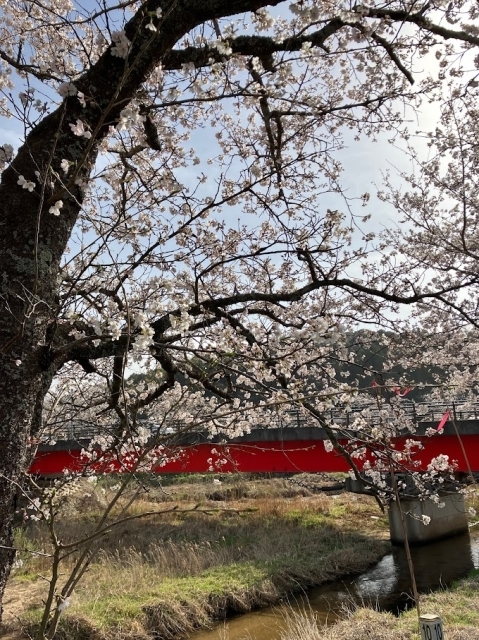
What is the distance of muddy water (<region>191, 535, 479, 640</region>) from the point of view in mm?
8602

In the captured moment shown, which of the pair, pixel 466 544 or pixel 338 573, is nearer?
pixel 338 573

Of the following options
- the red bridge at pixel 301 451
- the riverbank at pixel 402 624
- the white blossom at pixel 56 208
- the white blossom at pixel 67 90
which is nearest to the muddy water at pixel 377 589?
the riverbank at pixel 402 624

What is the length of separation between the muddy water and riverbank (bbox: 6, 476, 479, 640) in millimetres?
326

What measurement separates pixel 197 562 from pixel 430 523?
7422 mm

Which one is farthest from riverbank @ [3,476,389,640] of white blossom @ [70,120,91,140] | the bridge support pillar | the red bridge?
white blossom @ [70,120,91,140]

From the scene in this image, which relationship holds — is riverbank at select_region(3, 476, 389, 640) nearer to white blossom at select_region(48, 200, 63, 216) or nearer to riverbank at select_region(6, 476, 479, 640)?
riverbank at select_region(6, 476, 479, 640)

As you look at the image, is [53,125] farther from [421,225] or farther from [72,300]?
[421,225]

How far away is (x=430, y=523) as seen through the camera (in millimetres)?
14680

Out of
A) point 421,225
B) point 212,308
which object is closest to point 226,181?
point 212,308

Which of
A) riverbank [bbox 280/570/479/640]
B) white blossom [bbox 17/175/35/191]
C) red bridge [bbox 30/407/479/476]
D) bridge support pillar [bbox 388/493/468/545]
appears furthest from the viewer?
bridge support pillar [bbox 388/493/468/545]

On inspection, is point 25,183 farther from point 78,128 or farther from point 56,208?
point 78,128

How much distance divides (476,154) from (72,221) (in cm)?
779

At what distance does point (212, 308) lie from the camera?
4.31 metres

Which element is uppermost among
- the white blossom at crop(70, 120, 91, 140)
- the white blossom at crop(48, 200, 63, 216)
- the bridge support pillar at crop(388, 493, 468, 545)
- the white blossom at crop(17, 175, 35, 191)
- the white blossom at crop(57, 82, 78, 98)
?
the white blossom at crop(57, 82, 78, 98)
